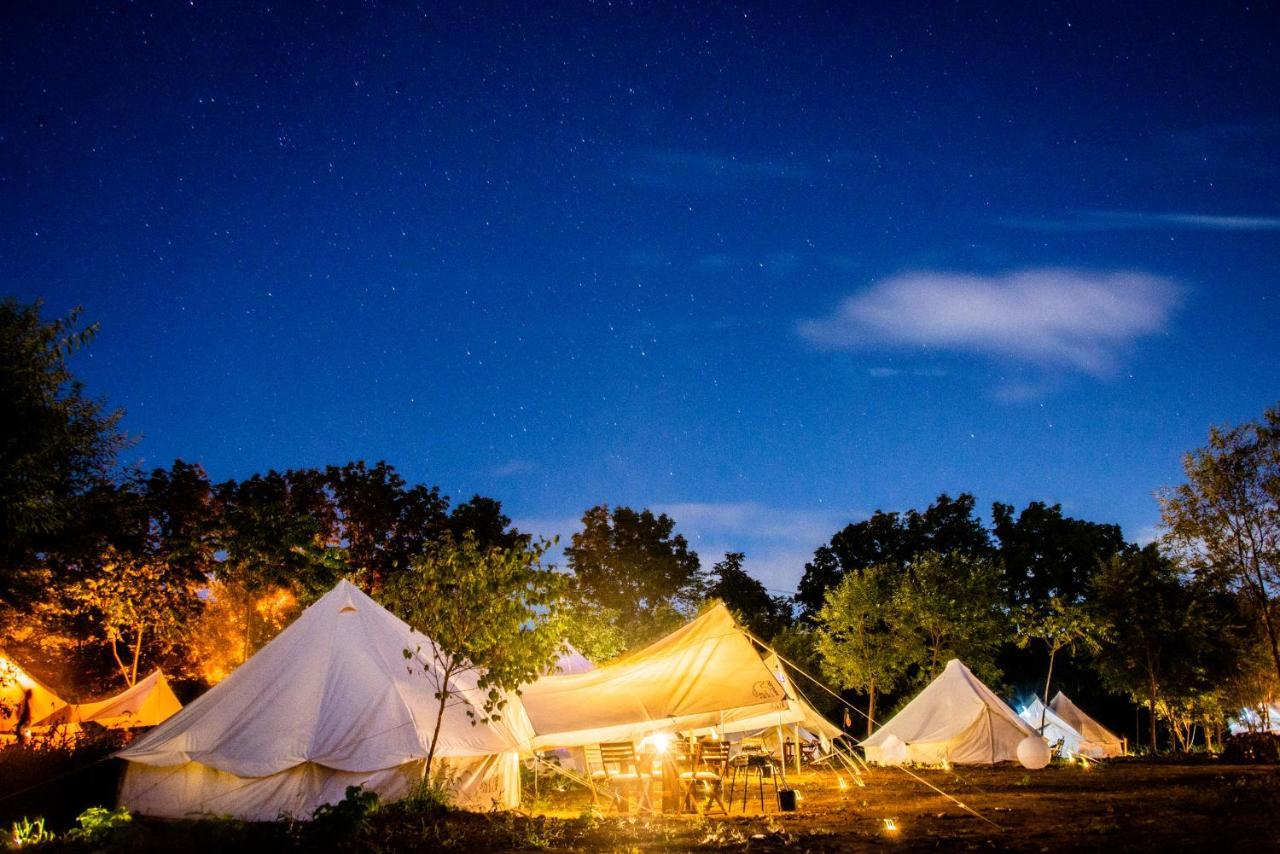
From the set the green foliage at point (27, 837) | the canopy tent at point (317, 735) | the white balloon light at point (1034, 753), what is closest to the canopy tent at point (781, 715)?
the canopy tent at point (317, 735)

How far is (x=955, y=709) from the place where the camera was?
22.9 metres

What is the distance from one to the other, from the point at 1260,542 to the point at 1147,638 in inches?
246

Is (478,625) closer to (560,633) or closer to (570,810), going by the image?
(560,633)

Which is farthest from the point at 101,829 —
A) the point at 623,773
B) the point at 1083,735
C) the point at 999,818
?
the point at 1083,735

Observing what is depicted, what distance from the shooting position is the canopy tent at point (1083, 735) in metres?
31.4

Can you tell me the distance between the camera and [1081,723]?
3266cm

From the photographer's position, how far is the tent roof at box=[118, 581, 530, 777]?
10.8 meters

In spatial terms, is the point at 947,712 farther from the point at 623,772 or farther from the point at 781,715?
the point at 623,772

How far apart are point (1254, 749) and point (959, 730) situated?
6.81m

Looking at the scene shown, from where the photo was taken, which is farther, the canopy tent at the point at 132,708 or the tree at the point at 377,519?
the tree at the point at 377,519

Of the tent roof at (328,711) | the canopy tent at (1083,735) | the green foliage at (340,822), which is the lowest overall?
the canopy tent at (1083,735)

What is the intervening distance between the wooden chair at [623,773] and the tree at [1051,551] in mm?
38145

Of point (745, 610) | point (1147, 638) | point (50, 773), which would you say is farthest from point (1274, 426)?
point (745, 610)

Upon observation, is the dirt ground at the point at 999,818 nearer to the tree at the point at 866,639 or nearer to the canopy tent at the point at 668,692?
the canopy tent at the point at 668,692
